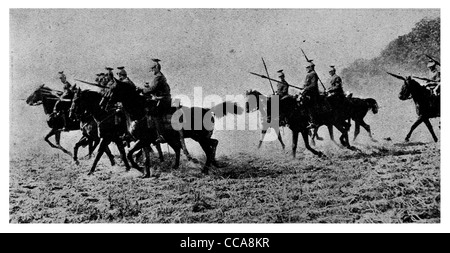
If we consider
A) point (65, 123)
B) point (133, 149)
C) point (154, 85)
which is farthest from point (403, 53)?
point (65, 123)

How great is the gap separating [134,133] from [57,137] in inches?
60.6

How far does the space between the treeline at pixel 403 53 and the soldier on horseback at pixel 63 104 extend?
512cm

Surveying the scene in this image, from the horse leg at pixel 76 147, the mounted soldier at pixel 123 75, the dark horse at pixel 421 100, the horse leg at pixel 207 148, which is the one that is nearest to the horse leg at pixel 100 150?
the horse leg at pixel 76 147

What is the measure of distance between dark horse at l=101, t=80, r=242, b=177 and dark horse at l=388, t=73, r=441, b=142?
3.17 meters

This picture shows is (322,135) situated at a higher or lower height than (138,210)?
higher

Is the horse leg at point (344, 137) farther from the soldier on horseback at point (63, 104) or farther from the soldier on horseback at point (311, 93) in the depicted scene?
the soldier on horseback at point (63, 104)

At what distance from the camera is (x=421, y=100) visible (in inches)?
535

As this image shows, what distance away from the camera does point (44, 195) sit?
1321 centimetres

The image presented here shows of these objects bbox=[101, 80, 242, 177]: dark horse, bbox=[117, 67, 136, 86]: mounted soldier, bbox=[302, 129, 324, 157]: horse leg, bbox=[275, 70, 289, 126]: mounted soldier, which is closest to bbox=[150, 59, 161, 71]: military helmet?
bbox=[117, 67, 136, 86]: mounted soldier

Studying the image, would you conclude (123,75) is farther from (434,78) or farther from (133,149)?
(434,78)

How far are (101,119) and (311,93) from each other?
3944 millimetres

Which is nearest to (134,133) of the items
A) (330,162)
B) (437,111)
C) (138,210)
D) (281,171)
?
(138,210)
